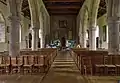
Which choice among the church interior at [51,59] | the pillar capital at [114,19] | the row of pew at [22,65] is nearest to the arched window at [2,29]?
the church interior at [51,59]

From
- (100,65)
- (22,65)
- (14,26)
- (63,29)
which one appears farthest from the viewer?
(63,29)

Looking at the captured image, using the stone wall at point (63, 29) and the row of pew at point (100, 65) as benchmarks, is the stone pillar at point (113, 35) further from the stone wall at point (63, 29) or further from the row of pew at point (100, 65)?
the stone wall at point (63, 29)

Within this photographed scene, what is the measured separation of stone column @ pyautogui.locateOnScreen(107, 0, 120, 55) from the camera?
49.9 feet

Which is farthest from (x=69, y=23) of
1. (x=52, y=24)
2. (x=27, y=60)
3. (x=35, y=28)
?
(x=27, y=60)

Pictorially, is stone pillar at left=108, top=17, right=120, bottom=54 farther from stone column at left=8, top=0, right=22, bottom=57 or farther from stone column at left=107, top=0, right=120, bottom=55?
stone column at left=8, top=0, right=22, bottom=57

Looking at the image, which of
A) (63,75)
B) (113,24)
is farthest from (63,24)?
(63,75)

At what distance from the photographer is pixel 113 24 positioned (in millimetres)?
15375

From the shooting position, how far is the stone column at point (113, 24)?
49.9ft

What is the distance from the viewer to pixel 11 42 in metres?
15.3

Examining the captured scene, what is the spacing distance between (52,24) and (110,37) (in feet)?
105

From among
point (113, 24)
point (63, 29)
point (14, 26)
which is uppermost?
point (63, 29)

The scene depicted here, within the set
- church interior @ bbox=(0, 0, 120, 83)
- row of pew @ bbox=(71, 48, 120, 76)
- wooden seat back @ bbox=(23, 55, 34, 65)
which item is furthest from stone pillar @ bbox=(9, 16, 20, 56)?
row of pew @ bbox=(71, 48, 120, 76)

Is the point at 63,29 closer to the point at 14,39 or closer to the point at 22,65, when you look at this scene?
the point at 14,39

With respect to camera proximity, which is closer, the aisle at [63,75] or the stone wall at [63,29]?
the aisle at [63,75]
